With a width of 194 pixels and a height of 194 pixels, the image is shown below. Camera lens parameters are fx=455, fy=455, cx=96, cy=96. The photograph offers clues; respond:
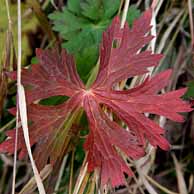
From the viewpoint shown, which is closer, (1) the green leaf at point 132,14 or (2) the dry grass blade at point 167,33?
(1) the green leaf at point 132,14

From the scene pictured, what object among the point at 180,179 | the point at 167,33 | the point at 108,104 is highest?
the point at 167,33

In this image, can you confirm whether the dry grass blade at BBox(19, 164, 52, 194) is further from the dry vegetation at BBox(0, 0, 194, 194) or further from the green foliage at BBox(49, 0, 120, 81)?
the green foliage at BBox(49, 0, 120, 81)

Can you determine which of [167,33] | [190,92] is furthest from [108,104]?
[167,33]

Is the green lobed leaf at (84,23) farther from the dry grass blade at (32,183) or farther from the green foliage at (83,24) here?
the dry grass blade at (32,183)

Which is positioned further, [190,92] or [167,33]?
[167,33]

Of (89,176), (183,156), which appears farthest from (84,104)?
(183,156)

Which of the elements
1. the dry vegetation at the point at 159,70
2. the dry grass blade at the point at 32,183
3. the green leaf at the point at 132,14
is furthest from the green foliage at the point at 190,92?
the dry grass blade at the point at 32,183

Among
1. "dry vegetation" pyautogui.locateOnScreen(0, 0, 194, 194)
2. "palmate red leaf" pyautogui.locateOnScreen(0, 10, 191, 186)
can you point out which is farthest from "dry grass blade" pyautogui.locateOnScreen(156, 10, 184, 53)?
"palmate red leaf" pyautogui.locateOnScreen(0, 10, 191, 186)

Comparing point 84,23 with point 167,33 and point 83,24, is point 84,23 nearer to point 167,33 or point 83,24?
point 83,24

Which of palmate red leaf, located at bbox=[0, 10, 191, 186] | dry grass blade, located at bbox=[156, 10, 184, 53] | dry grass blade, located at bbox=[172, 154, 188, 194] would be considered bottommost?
dry grass blade, located at bbox=[172, 154, 188, 194]
